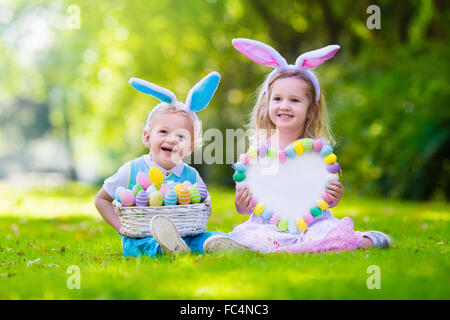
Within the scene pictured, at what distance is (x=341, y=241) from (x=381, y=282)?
3.00 feet

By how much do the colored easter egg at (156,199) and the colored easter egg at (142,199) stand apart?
0.14ft

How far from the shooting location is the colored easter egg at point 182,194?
386 centimetres

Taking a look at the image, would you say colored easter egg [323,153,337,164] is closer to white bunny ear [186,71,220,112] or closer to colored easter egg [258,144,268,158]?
colored easter egg [258,144,268,158]

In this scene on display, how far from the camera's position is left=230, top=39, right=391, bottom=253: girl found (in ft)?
13.0

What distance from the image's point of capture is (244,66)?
55.4 ft

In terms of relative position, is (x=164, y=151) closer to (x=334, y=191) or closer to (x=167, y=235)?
(x=167, y=235)

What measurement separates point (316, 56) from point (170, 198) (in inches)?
68.3

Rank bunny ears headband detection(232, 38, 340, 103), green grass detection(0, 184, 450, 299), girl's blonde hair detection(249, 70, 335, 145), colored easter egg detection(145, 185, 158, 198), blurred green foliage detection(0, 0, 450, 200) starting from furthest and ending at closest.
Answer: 1. blurred green foliage detection(0, 0, 450, 200)
2. girl's blonde hair detection(249, 70, 335, 145)
3. bunny ears headband detection(232, 38, 340, 103)
4. colored easter egg detection(145, 185, 158, 198)
5. green grass detection(0, 184, 450, 299)

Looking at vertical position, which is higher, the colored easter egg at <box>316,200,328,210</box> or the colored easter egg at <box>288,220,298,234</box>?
the colored easter egg at <box>316,200,328,210</box>

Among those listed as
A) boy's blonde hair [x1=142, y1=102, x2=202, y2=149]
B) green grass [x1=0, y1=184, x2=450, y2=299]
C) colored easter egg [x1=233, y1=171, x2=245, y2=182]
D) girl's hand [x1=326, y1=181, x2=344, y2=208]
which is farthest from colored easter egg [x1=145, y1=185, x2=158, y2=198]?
girl's hand [x1=326, y1=181, x2=344, y2=208]

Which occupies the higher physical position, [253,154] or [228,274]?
[253,154]

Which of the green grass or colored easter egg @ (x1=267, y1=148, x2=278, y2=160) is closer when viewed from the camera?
the green grass

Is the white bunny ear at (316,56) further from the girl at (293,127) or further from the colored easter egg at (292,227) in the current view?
the colored easter egg at (292,227)

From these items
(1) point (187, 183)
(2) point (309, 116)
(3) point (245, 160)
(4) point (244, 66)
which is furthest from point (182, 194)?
(4) point (244, 66)
